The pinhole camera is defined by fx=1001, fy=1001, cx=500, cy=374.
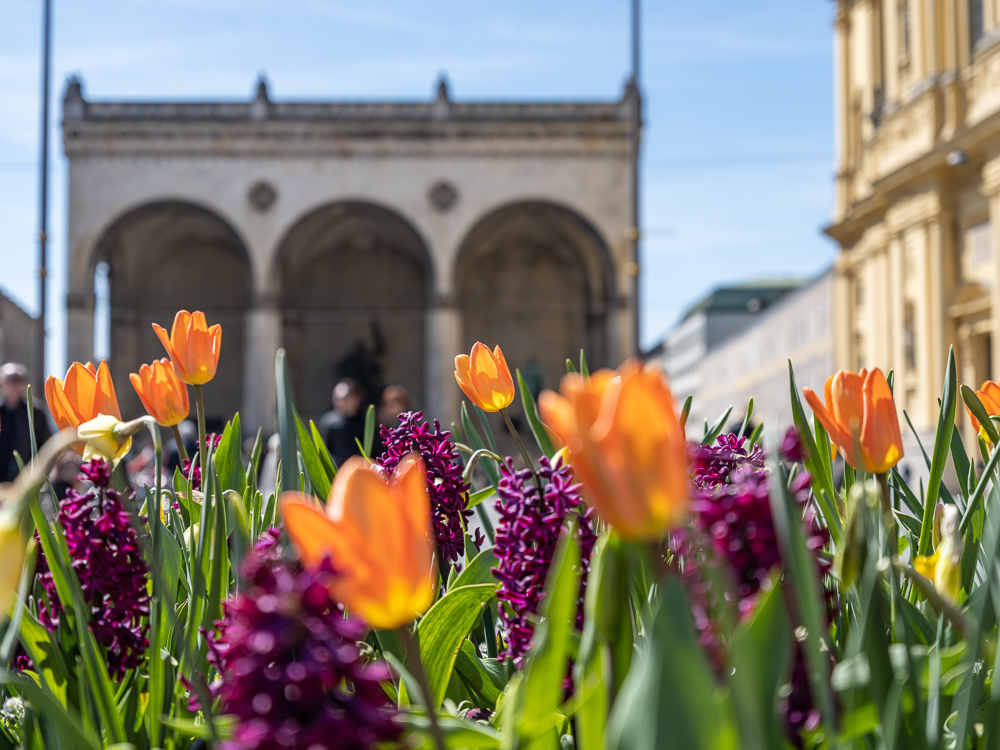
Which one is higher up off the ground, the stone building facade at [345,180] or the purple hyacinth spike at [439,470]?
the stone building facade at [345,180]

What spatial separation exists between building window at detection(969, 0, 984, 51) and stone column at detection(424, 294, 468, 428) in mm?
12866

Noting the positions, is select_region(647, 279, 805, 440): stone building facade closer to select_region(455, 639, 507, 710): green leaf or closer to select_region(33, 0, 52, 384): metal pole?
select_region(33, 0, 52, 384): metal pole

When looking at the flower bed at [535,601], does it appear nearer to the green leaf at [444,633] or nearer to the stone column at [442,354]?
the green leaf at [444,633]

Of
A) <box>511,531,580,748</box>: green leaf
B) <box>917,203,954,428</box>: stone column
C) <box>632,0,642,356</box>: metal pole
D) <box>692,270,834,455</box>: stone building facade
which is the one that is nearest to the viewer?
<box>511,531,580,748</box>: green leaf

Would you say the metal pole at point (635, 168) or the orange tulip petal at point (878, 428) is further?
the metal pole at point (635, 168)

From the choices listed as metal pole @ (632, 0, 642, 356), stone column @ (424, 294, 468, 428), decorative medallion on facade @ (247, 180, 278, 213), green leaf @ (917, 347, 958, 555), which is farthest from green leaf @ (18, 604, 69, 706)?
decorative medallion on facade @ (247, 180, 278, 213)

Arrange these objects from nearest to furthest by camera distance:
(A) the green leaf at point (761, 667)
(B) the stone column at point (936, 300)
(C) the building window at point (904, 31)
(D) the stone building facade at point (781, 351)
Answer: (A) the green leaf at point (761, 667)
(B) the stone column at point (936, 300)
(C) the building window at point (904, 31)
(D) the stone building facade at point (781, 351)

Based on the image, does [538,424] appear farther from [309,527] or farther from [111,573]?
[309,527]

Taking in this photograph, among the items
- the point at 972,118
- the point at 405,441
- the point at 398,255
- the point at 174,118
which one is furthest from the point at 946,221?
the point at 405,441

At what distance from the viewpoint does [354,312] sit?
97.5 feet

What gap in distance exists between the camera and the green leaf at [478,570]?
123cm

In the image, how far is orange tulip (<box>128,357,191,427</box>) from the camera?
138 centimetres

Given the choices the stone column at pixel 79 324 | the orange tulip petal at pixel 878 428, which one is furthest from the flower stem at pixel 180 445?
the stone column at pixel 79 324

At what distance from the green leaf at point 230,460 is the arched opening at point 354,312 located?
90.4 ft
